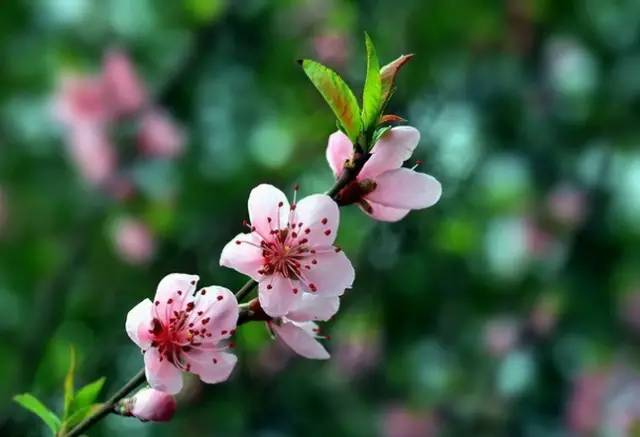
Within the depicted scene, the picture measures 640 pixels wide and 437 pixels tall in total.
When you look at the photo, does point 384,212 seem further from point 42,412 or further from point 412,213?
point 412,213

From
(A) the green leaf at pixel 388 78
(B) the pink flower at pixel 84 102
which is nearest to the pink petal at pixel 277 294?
(A) the green leaf at pixel 388 78

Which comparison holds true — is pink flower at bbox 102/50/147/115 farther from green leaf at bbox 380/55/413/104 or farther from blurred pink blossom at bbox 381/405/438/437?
green leaf at bbox 380/55/413/104

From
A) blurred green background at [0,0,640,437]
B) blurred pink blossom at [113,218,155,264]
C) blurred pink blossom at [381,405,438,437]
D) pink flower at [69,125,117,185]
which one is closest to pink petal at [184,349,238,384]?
blurred green background at [0,0,640,437]

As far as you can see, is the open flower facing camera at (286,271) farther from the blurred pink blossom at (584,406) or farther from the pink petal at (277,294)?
the blurred pink blossom at (584,406)

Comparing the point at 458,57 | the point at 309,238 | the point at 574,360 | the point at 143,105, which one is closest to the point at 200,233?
the point at 143,105

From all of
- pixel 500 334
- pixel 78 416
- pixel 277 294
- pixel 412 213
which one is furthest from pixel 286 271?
pixel 500 334

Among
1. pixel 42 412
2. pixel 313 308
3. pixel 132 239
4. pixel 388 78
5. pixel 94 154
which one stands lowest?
pixel 42 412
